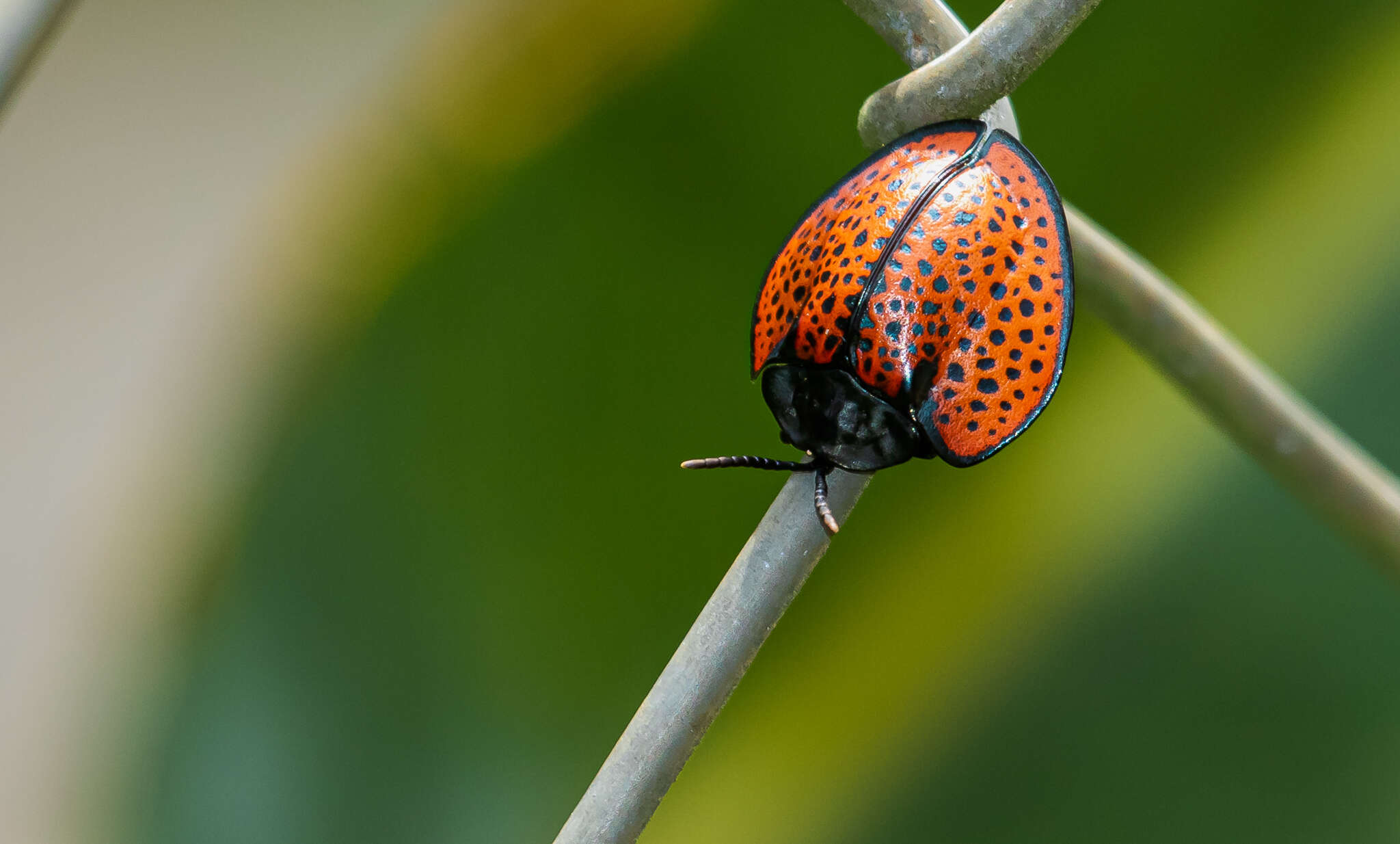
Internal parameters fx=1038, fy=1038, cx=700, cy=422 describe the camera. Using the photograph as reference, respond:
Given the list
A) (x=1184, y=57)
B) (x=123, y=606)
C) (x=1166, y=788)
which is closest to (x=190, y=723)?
(x=123, y=606)

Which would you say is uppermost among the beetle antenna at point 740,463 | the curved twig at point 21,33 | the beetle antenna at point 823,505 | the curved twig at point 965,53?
the curved twig at point 21,33

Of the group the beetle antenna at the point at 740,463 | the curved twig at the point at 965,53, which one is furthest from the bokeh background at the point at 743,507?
the curved twig at the point at 965,53

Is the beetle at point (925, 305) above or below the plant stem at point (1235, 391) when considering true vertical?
above

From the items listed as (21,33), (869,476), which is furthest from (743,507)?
(21,33)

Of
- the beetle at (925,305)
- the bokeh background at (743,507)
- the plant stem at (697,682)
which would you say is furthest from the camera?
the bokeh background at (743,507)

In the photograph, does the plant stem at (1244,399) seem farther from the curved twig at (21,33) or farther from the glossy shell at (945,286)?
the curved twig at (21,33)

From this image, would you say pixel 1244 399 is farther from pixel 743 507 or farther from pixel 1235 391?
pixel 743 507
